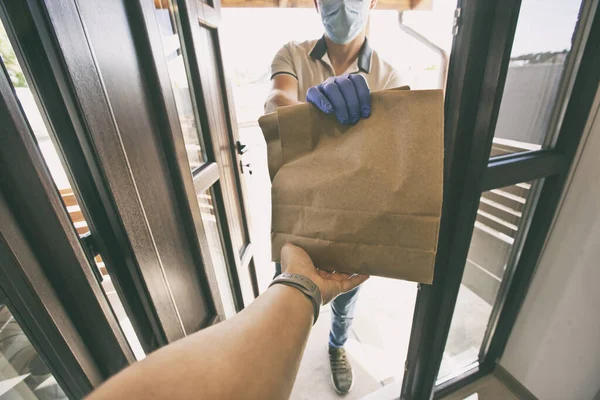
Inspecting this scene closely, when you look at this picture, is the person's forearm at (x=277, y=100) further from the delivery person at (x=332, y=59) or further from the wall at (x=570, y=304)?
the wall at (x=570, y=304)

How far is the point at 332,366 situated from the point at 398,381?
33cm

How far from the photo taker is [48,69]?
37cm

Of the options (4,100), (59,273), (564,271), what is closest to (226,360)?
(59,273)

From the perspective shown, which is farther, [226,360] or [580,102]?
[580,102]

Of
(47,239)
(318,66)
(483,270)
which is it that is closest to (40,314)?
(47,239)

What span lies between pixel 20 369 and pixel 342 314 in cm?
110

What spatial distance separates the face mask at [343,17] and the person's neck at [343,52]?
0.02 meters

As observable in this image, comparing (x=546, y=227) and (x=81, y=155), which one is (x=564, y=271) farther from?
(x=81, y=155)

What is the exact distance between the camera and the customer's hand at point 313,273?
51cm

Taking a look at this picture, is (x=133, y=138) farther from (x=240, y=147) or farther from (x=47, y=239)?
(x=240, y=147)

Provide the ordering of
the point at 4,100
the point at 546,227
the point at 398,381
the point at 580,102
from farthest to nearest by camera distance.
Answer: the point at 398,381, the point at 546,227, the point at 580,102, the point at 4,100

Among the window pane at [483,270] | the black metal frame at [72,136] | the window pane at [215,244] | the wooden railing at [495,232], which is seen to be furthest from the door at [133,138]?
the window pane at [483,270]

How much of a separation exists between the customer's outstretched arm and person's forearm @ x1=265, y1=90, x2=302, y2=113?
25.3 inches

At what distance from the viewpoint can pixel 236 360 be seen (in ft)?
1.12
